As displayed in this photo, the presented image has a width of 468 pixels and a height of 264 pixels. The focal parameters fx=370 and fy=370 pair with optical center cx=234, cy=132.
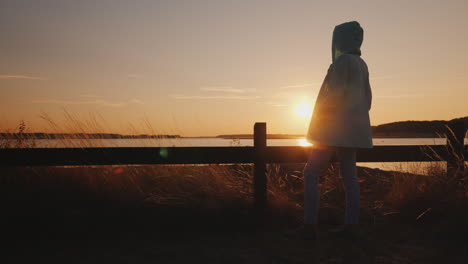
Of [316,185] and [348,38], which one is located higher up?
[348,38]

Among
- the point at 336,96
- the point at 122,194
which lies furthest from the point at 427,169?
the point at 122,194

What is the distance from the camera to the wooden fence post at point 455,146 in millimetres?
4854

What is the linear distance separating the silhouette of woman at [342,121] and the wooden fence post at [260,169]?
28.6 inches

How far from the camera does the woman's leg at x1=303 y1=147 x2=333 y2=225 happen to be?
3623mm

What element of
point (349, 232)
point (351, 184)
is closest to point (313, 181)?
point (351, 184)

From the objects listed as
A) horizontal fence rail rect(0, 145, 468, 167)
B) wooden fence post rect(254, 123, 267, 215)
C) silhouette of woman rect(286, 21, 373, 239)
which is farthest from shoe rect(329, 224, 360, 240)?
horizontal fence rail rect(0, 145, 468, 167)

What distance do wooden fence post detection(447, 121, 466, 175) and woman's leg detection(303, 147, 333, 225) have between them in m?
2.27

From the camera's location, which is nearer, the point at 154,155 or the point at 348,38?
the point at 348,38

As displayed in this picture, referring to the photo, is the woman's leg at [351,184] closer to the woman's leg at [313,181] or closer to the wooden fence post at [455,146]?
the woman's leg at [313,181]

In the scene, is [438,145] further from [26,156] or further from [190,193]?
[26,156]

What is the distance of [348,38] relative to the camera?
11.8ft

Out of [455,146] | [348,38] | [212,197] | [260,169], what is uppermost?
[348,38]

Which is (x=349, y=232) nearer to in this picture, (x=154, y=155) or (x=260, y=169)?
(x=260, y=169)

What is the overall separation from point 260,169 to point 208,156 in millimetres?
637
